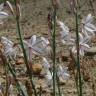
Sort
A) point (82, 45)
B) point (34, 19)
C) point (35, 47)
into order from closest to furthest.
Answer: point (35, 47)
point (82, 45)
point (34, 19)

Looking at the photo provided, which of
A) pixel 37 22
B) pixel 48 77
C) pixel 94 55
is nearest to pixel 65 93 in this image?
pixel 94 55

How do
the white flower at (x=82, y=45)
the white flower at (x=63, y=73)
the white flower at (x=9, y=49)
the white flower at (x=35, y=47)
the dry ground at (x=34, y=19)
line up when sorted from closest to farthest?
the white flower at (x=35, y=47) < the white flower at (x=9, y=49) < the white flower at (x=82, y=45) < the white flower at (x=63, y=73) < the dry ground at (x=34, y=19)

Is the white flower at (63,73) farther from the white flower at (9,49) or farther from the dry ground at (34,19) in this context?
the dry ground at (34,19)

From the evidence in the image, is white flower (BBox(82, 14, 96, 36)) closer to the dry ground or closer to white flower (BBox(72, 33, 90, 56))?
white flower (BBox(72, 33, 90, 56))

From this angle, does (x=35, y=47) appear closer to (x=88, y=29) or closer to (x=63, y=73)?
(x=88, y=29)

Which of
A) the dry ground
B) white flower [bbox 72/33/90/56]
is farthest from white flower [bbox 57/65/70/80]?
the dry ground

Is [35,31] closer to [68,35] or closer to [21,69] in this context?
[21,69]

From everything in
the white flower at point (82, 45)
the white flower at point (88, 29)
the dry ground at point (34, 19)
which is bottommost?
the dry ground at point (34, 19)

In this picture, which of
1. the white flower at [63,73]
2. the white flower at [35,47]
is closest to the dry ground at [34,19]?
the white flower at [63,73]

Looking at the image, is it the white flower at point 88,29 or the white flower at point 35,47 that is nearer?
the white flower at point 35,47

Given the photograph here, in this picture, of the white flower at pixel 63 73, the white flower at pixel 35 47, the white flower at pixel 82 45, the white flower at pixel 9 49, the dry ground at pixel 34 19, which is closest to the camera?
the white flower at pixel 35 47

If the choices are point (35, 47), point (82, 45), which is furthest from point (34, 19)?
point (35, 47)

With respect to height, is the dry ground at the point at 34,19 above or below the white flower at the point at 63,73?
below
